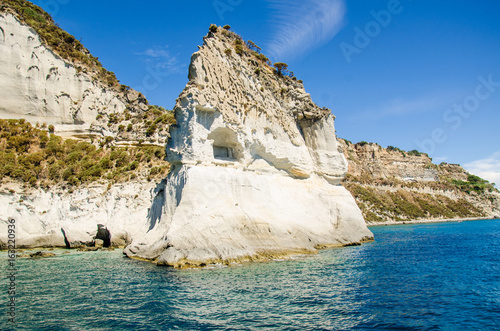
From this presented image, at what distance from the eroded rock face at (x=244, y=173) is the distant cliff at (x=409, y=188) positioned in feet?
175

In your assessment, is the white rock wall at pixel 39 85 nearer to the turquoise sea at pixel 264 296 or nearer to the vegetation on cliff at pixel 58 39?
the vegetation on cliff at pixel 58 39

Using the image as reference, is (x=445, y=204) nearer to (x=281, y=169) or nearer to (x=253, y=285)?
(x=281, y=169)

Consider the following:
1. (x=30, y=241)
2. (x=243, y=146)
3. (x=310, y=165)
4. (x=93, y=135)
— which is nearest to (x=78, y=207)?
(x=30, y=241)

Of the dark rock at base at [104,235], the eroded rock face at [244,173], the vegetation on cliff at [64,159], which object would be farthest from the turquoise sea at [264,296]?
the vegetation on cliff at [64,159]

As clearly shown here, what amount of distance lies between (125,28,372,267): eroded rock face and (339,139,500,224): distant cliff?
53.2m

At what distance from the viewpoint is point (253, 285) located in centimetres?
1163

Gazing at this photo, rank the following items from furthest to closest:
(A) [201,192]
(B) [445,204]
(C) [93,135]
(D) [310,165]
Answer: (B) [445,204]
(C) [93,135]
(D) [310,165]
(A) [201,192]

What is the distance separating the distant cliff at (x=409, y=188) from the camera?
8300 centimetres

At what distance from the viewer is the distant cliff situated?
3268 inches

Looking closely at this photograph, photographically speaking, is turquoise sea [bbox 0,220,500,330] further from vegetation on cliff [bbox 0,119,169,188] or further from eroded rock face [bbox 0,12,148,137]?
eroded rock face [bbox 0,12,148,137]

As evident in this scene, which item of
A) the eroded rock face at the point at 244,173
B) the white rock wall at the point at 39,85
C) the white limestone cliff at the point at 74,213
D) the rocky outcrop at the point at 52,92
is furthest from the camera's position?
the rocky outcrop at the point at 52,92

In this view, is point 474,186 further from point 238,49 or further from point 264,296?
point 264,296

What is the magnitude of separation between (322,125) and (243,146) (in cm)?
951

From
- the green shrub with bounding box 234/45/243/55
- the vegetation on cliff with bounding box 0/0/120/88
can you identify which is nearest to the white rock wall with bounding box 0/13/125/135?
the vegetation on cliff with bounding box 0/0/120/88
